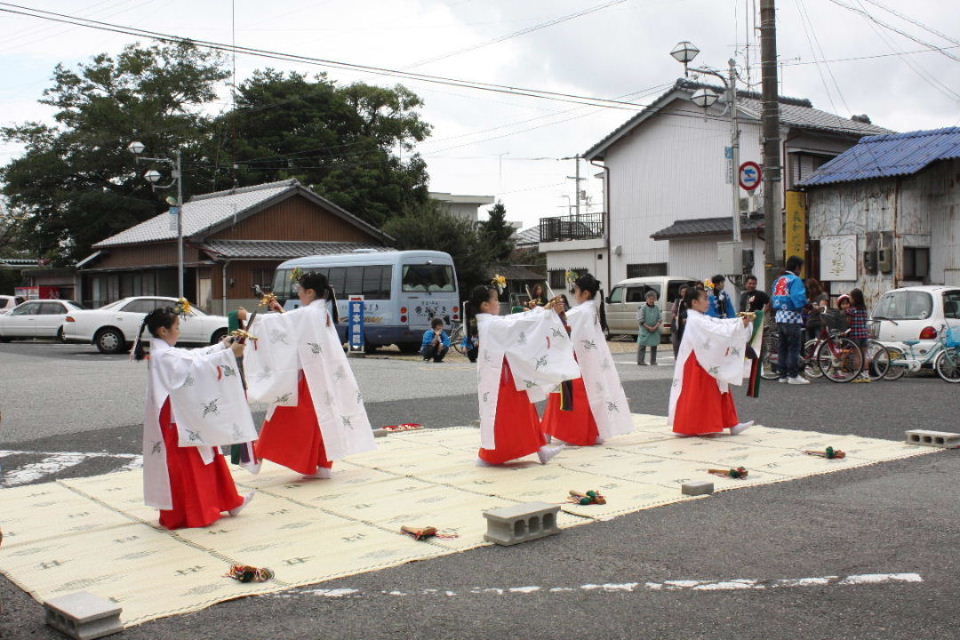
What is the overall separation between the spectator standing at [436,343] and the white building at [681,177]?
9.92m

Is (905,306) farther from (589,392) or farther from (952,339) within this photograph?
(589,392)

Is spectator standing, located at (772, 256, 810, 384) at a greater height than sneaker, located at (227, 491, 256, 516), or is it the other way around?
spectator standing, located at (772, 256, 810, 384)

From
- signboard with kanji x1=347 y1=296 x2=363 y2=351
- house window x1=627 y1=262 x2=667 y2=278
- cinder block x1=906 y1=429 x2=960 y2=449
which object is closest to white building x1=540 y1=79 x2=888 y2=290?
house window x1=627 y1=262 x2=667 y2=278

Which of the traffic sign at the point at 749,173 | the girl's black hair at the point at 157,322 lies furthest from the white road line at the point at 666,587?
Result: the traffic sign at the point at 749,173

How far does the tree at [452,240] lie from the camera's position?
107ft

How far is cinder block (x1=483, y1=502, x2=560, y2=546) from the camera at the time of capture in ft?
16.1

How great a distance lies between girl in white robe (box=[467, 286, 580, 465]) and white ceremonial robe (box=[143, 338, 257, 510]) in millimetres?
2126

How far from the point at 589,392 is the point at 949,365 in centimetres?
743

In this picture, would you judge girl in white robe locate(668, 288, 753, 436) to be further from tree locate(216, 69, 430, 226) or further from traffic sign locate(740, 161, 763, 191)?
tree locate(216, 69, 430, 226)

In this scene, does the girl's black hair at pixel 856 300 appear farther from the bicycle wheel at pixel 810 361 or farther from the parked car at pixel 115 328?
the parked car at pixel 115 328

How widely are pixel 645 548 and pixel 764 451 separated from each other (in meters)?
3.21

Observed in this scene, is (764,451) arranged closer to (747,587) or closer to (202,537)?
(747,587)

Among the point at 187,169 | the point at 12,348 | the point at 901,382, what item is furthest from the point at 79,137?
the point at 901,382

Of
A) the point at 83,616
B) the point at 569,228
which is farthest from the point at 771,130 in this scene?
the point at 569,228
